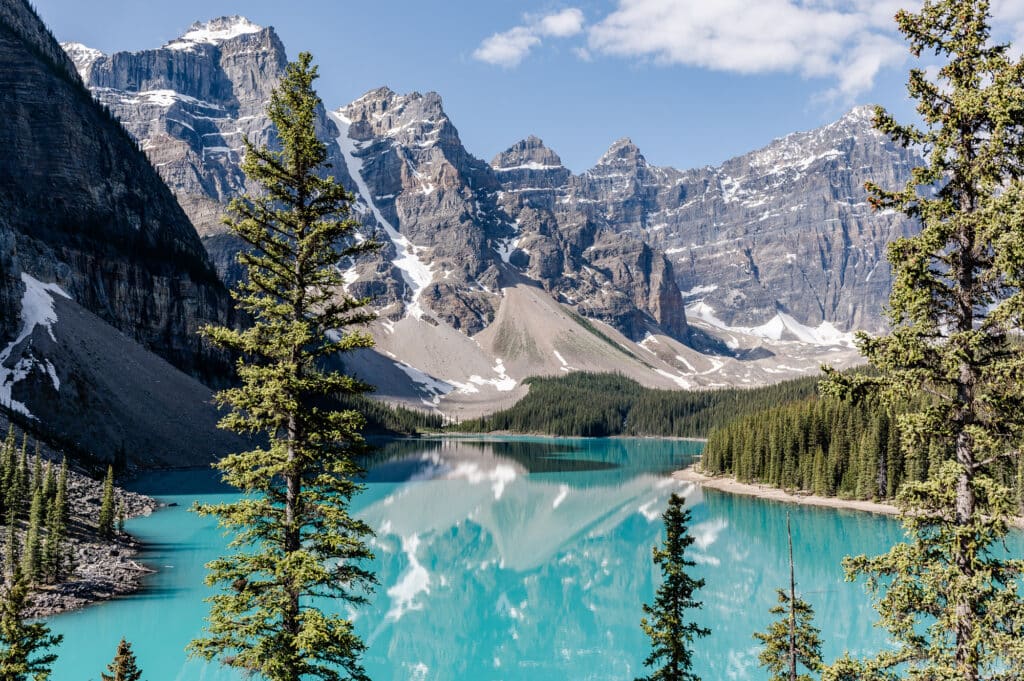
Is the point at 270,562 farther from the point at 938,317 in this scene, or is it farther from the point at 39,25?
the point at 39,25

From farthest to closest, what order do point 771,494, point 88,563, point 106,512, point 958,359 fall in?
point 771,494 → point 106,512 → point 88,563 → point 958,359

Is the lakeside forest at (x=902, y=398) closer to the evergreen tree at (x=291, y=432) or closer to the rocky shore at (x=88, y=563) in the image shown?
the evergreen tree at (x=291, y=432)

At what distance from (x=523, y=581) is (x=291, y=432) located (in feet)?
152

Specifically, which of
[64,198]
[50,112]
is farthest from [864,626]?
[50,112]

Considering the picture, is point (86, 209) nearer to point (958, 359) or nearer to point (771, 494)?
point (771, 494)

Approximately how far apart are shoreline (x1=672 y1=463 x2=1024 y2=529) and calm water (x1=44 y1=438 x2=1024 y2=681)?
10.0ft

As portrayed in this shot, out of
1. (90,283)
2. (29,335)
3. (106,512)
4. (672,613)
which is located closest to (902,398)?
(672,613)

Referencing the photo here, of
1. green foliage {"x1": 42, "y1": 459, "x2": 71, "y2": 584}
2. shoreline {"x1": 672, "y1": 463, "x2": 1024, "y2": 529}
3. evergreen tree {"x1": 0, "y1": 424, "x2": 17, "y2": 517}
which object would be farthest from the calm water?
evergreen tree {"x1": 0, "y1": 424, "x2": 17, "y2": 517}

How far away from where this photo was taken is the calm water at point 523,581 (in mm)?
35938

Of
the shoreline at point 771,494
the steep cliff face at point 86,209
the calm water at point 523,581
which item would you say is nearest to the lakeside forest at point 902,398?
the calm water at point 523,581

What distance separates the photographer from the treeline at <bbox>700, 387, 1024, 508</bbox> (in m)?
80.8

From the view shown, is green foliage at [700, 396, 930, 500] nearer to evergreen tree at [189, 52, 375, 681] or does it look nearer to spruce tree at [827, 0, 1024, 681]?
spruce tree at [827, 0, 1024, 681]

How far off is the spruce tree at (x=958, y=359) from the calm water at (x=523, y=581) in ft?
76.5

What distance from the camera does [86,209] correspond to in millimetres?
137000
